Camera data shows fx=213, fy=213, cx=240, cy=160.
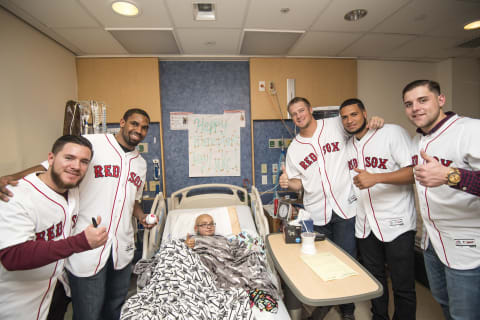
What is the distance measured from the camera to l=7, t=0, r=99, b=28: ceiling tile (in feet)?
5.58

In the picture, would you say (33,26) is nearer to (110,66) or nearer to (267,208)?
(110,66)

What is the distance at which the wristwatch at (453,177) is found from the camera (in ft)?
3.25

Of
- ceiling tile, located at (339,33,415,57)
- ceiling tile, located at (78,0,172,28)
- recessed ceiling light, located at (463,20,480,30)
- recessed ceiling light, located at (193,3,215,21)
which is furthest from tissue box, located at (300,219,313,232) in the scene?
recessed ceiling light, located at (463,20,480,30)

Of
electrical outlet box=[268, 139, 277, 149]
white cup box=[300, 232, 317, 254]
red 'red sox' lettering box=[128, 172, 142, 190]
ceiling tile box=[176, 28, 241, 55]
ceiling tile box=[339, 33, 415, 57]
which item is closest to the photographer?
white cup box=[300, 232, 317, 254]

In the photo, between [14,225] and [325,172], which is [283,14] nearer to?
[325,172]

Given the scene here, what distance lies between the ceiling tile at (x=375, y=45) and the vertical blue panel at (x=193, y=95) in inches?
54.6

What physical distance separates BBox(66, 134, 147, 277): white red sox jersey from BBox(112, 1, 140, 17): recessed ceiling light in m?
1.10

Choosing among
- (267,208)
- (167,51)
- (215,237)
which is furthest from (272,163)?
(167,51)

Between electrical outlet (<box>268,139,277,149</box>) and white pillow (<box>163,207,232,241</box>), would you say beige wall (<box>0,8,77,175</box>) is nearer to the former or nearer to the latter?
white pillow (<box>163,207,232,241</box>)

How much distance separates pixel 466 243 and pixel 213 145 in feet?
7.96

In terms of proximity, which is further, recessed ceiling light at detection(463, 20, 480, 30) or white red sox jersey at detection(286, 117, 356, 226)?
recessed ceiling light at detection(463, 20, 480, 30)

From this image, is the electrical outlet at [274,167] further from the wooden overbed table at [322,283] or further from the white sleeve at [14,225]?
the white sleeve at [14,225]

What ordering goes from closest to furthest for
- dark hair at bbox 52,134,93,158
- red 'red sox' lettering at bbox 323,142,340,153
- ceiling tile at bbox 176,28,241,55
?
dark hair at bbox 52,134,93,158, red 'red sox' lettering at bbox 323,142,340,153, ceiling tile at bbox 176,28,241,55

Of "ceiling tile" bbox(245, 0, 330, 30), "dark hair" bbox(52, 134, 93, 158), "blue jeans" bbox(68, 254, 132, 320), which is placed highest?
"ceiling tile" bbox(245, 0, 330, 30)
